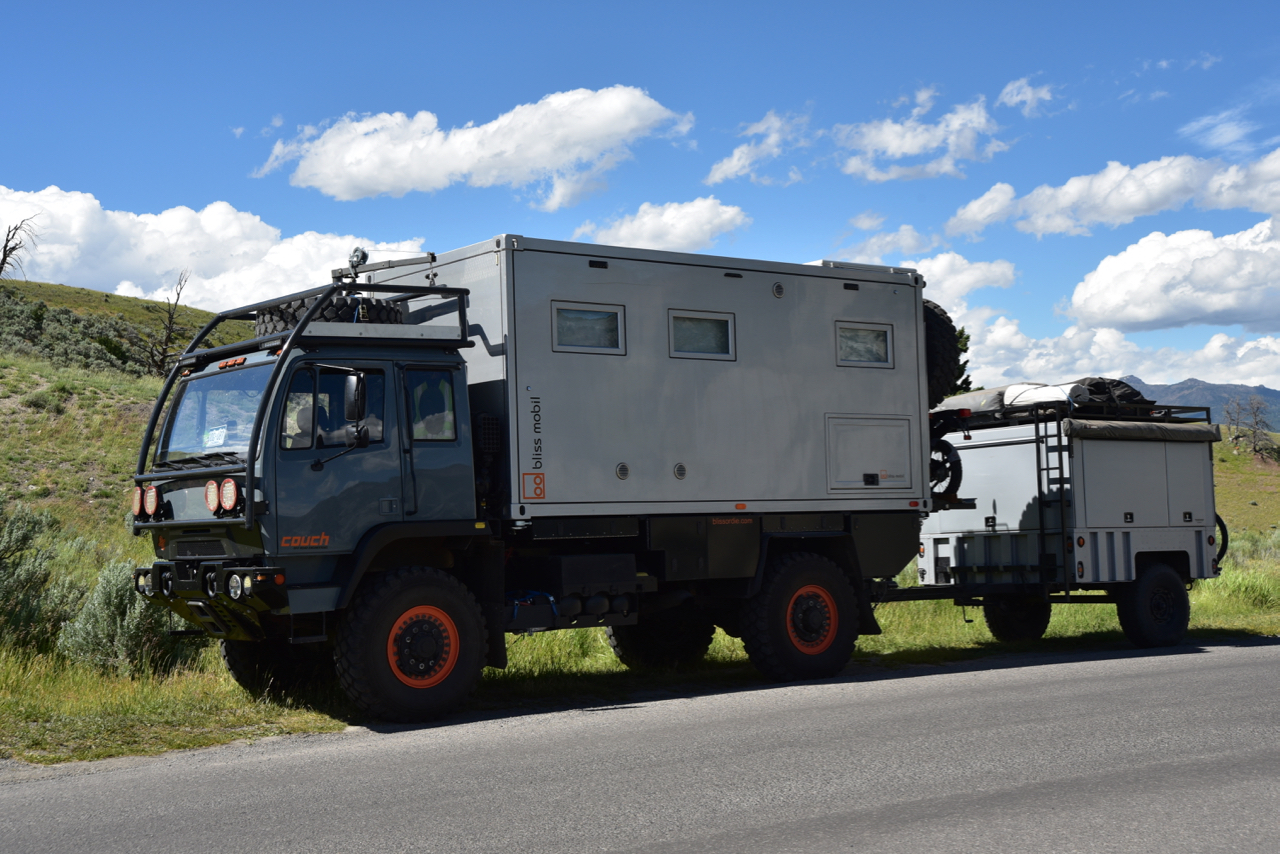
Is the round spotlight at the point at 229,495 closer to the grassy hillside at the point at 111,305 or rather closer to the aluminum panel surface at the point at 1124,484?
the aluminum panel surface at the point at 1124,484

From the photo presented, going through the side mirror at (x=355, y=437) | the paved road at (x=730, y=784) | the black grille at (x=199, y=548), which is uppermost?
the side mirror at (x=355, y=437)

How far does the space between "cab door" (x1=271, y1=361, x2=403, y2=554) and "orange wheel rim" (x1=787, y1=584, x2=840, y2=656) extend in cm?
412

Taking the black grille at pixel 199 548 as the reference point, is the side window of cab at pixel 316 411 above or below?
above

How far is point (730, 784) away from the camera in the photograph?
21.5 feet

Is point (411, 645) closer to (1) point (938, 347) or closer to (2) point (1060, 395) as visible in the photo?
(1) point (938, 347)

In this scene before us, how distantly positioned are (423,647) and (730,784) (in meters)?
3.38

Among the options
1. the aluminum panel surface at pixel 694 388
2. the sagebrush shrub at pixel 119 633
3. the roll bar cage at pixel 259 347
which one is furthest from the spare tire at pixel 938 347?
the sagebrush shrub at pixel 119 633

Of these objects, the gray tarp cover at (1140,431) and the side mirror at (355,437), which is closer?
the side mirror at (355,437)

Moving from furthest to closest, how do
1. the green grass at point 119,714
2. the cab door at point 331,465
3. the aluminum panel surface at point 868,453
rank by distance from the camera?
the aluminum panel surface at point 868,453 < the cab door at point 331,465 < the green grass at point 119,714

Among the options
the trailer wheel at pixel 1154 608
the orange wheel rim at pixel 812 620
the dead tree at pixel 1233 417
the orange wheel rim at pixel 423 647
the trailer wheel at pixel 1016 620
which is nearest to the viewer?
the orange wheel rim at pixel 423 647

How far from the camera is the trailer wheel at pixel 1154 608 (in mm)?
13977

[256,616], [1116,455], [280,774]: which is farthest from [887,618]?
[280,774]

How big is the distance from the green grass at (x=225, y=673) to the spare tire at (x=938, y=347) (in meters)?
3.14

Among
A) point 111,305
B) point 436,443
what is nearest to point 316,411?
point 436,443
